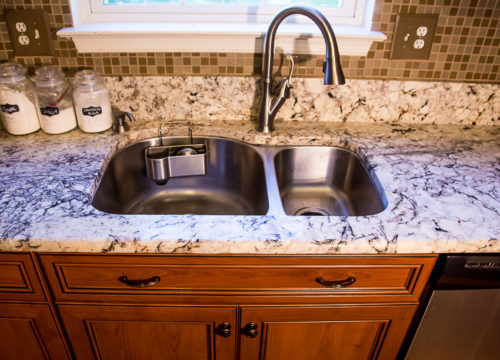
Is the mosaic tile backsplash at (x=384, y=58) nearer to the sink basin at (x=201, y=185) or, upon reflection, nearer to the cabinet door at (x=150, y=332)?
the sink basin at (x=201, y=185)

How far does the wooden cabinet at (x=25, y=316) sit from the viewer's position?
89 cm

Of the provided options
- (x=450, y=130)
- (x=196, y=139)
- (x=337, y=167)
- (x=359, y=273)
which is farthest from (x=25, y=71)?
(x=450, y=130)

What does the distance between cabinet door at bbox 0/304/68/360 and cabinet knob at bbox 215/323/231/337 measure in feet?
1.38

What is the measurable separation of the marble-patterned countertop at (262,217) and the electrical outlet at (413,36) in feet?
0.98

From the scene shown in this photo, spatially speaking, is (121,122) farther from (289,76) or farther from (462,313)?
(462,313)

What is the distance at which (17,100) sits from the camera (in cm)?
117

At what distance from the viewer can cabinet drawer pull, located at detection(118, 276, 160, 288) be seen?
0.91m

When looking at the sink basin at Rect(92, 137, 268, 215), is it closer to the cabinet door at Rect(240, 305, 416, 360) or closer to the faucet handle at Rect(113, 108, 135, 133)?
the faucet handle at Rect(113, 108, 135, 133)

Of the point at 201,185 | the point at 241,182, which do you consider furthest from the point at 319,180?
the point at 201,185

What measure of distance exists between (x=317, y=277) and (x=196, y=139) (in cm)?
65

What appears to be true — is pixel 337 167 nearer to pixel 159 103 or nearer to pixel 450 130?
pixel 450 130

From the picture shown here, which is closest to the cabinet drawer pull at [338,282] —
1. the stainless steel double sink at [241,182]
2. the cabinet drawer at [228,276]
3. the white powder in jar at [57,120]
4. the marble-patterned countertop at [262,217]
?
the cabinet drawer at [228,276]

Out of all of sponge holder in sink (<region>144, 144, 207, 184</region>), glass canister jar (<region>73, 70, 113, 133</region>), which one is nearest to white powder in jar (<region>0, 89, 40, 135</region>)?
glass canister jar (<region>73, 70, 113, 133</region>)

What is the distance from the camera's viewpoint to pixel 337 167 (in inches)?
51.1
